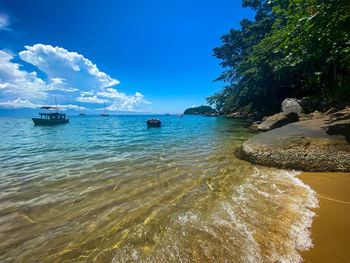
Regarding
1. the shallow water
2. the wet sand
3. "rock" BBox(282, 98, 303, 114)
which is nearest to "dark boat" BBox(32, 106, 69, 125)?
the shallow water

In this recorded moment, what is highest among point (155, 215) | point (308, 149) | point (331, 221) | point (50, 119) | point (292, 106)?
point (292, 106)

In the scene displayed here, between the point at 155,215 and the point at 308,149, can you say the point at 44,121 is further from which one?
the point at 308,149

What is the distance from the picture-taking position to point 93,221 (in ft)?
8.61

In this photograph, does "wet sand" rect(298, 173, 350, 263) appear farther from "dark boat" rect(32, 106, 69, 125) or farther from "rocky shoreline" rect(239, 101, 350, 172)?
"dark boat" rect(32, 106, 69, 125)

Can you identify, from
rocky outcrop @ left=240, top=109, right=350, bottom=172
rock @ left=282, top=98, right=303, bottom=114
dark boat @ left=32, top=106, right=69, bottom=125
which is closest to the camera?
rocky outcrop @ left=240, top=109, right=350, bottom=172

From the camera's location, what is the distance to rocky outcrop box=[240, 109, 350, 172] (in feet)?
13.4

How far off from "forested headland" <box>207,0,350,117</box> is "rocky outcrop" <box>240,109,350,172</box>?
105 inches

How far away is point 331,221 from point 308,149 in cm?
304

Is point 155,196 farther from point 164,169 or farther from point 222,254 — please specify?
point 222,254

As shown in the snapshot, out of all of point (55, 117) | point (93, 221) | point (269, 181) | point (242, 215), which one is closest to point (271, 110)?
point (269, 181)

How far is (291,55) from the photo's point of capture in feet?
17.4

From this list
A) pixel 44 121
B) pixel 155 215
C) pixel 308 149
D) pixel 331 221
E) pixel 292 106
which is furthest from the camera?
pixel 44 121

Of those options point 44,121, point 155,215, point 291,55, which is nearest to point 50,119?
point 44,121

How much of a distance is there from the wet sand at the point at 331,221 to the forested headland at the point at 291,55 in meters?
4.66
